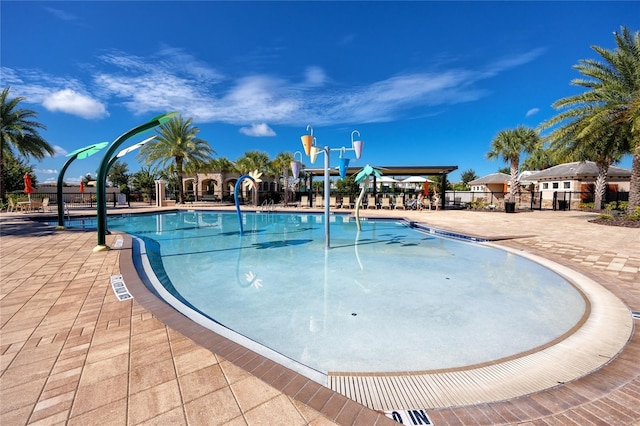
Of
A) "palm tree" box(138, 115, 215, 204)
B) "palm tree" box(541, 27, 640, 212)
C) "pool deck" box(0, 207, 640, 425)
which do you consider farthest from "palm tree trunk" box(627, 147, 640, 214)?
"palm tree" box(138, 115, 215, 204)

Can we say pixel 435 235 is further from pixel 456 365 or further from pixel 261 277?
pixel 456 365

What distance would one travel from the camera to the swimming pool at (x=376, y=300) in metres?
3.26

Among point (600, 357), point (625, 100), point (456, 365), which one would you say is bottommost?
point (456, 365)

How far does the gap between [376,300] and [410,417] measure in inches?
111

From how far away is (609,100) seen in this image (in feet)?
39.0

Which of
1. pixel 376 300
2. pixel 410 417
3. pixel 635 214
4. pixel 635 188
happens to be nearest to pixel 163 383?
pixel 410 417

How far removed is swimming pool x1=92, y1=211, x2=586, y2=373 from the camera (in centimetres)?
326

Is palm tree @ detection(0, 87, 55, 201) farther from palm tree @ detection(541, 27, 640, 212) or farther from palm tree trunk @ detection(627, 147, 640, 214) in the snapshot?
palm tree trunk @ detection(627, 147, 640, 214)

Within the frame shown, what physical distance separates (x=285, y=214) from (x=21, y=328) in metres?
16.0

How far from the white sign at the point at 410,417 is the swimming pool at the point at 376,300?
85 centimetres

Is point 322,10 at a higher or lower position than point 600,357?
higher

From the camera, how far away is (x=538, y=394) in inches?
84.7

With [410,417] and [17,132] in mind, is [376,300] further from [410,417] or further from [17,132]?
[17,132]

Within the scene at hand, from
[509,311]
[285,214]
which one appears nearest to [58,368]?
[509,311]
